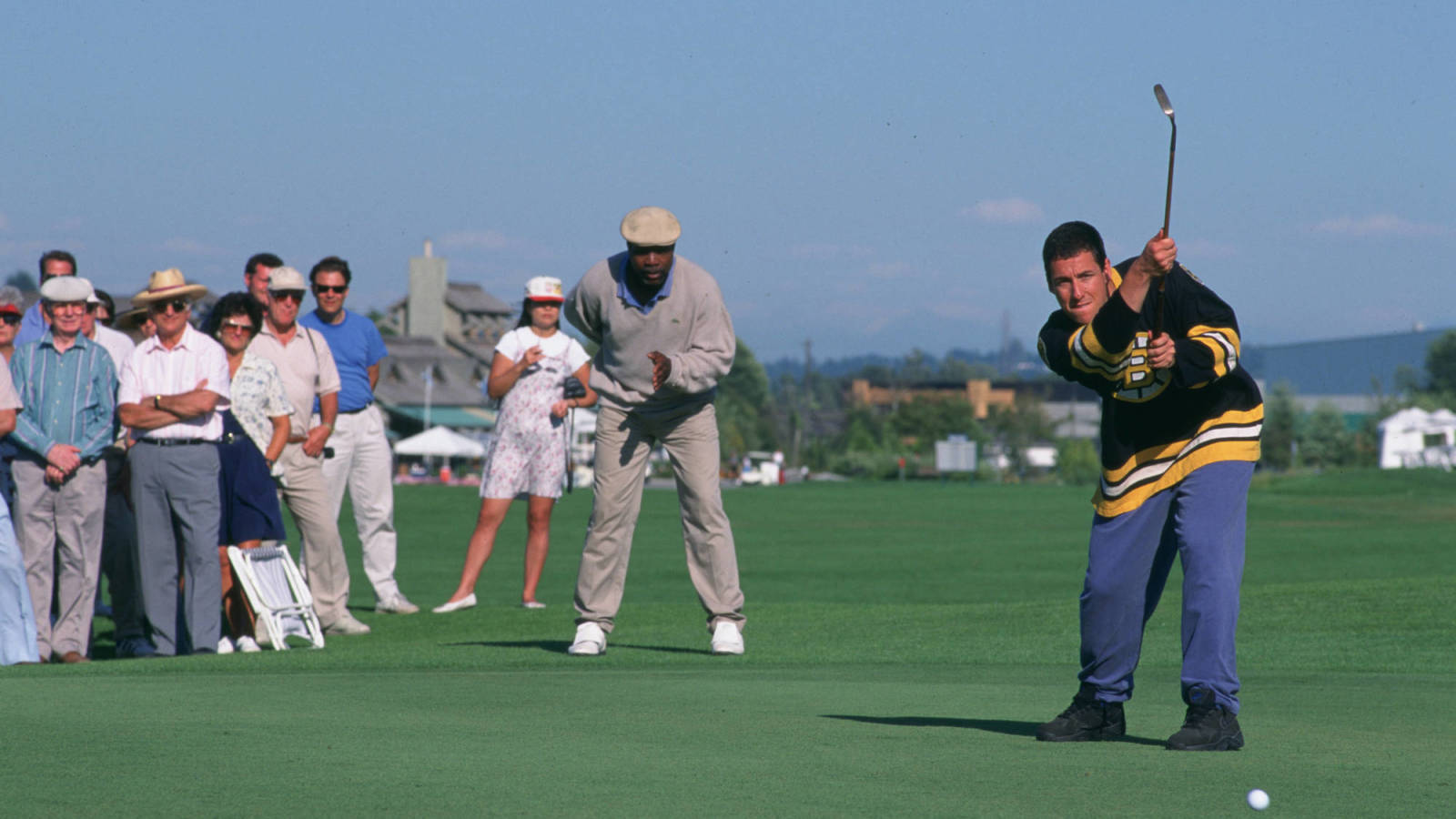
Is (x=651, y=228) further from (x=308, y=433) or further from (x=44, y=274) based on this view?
(x=44, y=274)

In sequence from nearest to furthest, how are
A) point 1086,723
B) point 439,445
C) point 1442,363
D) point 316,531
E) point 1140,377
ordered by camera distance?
1. point 1140,377
2. point 1086,723
3. point 316,531
4. point 439,445
5. point 1442,363

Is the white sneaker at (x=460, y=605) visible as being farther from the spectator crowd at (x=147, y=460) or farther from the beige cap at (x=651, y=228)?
the beige cap at (x=651, y=228)

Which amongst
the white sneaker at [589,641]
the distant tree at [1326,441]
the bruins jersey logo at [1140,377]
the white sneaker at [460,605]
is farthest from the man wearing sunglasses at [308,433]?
the distant tree at [1326,441]

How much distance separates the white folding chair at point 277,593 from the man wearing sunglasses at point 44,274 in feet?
7.34

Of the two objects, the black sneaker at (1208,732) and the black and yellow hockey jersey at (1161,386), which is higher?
the black and yellow hockey jersey at (1161,386)

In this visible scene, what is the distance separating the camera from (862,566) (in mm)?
18297

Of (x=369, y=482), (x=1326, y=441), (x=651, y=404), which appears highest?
(x=651, y=404)

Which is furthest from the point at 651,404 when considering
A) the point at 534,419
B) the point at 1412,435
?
the point at 1412,435

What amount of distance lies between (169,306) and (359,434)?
2385 millimetres

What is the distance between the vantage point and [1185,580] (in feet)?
17.0

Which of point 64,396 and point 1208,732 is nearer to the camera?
point 1208,732

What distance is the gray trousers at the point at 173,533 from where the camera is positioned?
9.12 metres

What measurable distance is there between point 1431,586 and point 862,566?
313 inches

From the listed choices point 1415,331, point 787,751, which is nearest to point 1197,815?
point 787,751
